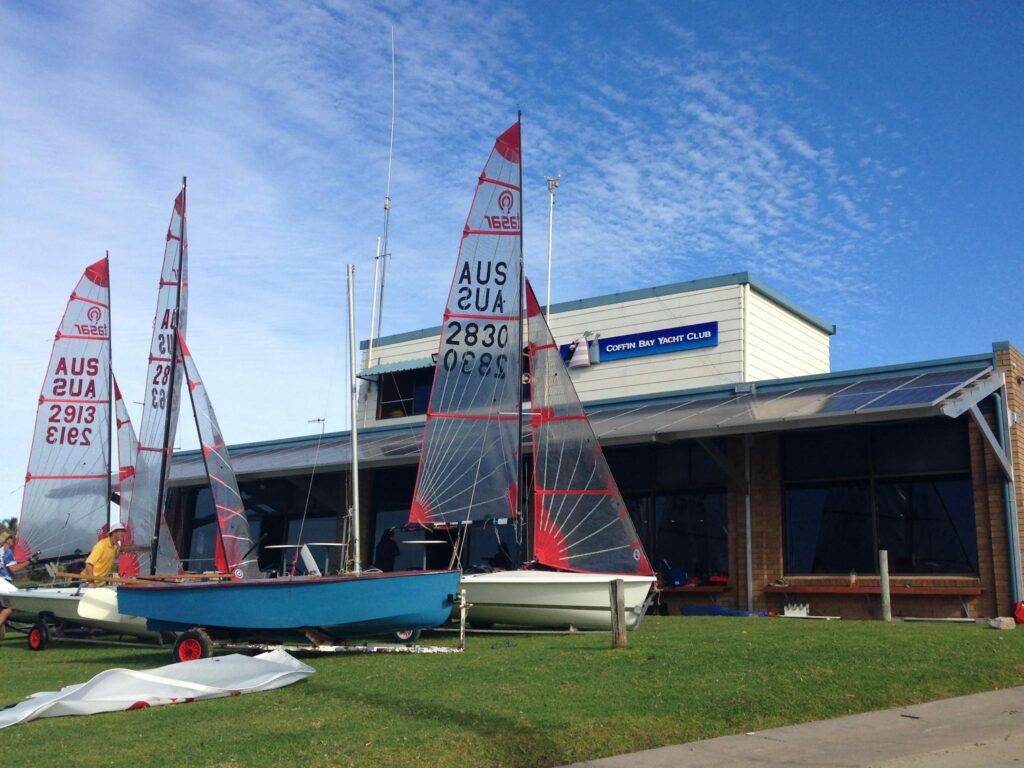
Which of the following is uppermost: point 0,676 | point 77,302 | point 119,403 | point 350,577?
point 77,302

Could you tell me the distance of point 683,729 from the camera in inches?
273

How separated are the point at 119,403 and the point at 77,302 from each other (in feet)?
7.25

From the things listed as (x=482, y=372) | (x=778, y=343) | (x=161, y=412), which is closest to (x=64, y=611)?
(x=161, y=412)

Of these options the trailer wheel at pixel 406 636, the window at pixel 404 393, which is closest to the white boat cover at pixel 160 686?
the trailer wheel at pixel 406 636

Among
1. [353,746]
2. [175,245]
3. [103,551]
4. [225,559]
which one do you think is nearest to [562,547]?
[225,559]

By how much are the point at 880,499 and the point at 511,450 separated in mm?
6764

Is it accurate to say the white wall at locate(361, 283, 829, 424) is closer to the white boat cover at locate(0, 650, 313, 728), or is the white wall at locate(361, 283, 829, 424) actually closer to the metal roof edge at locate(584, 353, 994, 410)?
the metal roof edge at locate(584, 353, 994, 410)

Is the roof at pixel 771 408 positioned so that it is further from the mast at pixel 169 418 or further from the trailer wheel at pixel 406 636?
the trailer wheel at pixel 406 636

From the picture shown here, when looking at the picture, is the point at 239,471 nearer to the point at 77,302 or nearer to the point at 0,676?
the point at 77,302

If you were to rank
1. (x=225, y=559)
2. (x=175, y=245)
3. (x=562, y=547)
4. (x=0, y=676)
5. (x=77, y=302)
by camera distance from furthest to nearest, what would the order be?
(x=77, y=302)
(x=175, y=245)
(x=225, y=559)
(x=562, y=547)
(x=0, y=676)

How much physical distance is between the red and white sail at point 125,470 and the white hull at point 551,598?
254 inches

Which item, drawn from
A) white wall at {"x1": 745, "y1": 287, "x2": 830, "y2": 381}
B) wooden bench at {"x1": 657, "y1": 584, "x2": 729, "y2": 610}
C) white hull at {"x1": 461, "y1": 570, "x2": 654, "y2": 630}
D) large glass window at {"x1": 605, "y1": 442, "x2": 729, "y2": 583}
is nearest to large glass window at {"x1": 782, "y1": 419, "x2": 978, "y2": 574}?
wooden bench at {"x1": 657, "y1": 584, "x2": 729, "y2": 610}

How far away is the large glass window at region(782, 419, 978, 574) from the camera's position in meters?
16.9

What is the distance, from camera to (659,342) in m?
22.2
